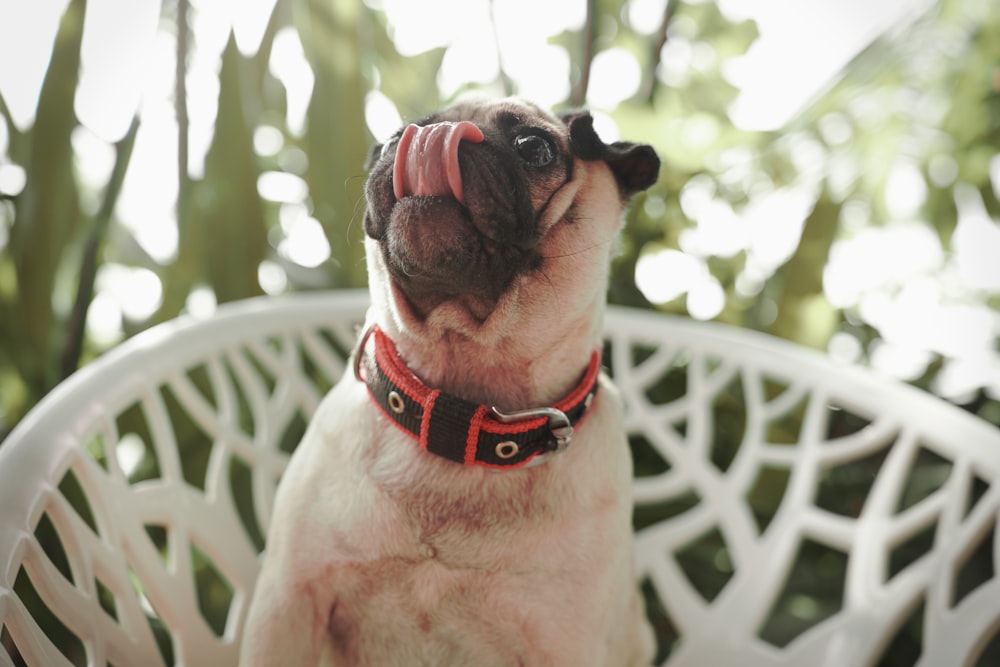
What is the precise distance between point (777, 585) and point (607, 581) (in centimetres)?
55

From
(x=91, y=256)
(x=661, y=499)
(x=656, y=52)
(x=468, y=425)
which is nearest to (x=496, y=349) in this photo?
(x=468, y=425)

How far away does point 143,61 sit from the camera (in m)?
1.70

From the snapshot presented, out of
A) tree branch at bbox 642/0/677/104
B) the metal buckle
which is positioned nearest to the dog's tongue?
the metal buckle

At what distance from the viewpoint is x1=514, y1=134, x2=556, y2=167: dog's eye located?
33.8 inches

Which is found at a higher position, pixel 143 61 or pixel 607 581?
pixel 143 61

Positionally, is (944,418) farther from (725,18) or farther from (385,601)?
(725,18)

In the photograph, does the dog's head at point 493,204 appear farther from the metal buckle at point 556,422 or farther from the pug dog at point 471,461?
the metal buckle at point 556,422

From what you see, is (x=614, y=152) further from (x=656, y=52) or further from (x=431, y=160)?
(x=656, y=52)

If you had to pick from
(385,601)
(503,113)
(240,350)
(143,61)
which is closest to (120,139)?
(143,61)

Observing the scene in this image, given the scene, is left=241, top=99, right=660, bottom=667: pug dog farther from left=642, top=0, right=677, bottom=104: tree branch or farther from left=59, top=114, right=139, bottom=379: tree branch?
left=642, top=0, right=677, bottom=104: tree branch

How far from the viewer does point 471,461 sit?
0.86 metres

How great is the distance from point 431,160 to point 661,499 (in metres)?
0.87

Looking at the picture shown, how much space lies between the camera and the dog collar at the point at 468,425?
0.85 meters

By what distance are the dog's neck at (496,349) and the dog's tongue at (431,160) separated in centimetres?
13
